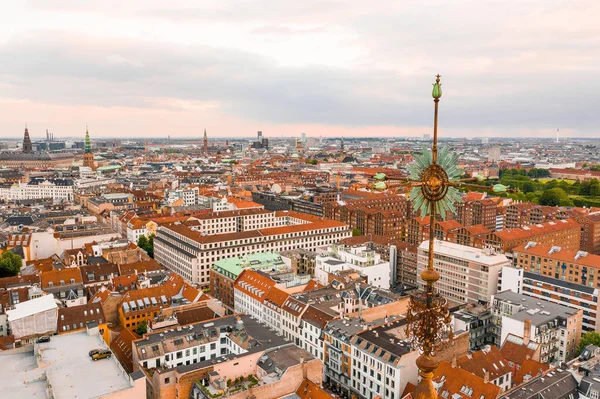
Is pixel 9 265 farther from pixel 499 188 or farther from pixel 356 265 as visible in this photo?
pixel 499 188

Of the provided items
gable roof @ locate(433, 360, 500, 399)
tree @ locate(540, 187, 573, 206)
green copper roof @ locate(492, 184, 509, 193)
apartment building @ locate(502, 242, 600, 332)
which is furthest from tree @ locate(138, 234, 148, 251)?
tree @ locate(540, 187, 573, 206)

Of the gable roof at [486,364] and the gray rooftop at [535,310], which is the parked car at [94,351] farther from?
the gray rooftop at [535,310]

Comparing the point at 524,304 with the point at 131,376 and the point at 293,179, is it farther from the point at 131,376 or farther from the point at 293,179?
the point at 293,179

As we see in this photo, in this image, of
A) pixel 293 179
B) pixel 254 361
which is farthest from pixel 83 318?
pixel 293 179

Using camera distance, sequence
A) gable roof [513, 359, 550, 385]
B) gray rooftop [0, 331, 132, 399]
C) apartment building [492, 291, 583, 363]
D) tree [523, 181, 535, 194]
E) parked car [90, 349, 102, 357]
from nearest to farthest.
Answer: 1. gray rooftop [0, 331, 132, 399]
2. parked car [90, 349, 102, 357]
3. gable roof [513, 359, 550, 385]
4. apartment building [492, 291, 583, 363]
5. tree [523, 181, 535, 194]

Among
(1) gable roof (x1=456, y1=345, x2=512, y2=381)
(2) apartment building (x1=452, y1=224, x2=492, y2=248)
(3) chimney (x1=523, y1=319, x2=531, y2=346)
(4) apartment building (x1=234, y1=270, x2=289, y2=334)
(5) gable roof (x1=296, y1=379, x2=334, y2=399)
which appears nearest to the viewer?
(5) gable roof (x1=296, y1=379, x2=334, y2=399)

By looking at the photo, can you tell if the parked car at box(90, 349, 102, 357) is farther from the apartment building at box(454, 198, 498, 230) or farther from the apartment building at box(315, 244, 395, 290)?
the apartment building at box(454, 198, 498, 230)
